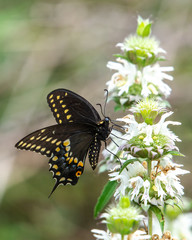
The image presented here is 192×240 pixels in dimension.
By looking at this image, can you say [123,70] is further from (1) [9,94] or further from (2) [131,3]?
(2) [131,3]

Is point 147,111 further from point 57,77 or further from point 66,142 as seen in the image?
point 57,77

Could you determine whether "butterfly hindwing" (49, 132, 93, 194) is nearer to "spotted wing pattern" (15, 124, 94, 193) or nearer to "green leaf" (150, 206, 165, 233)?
"spotted wing pattern" (15, 124, 94, 193)

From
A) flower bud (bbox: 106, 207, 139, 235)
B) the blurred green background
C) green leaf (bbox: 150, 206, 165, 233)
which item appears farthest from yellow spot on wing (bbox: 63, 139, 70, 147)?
the blurred green background

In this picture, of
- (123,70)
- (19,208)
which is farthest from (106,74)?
(123,70)

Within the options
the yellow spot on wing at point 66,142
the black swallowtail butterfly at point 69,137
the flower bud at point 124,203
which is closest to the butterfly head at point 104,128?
the black swallowtail butterfly at point 69,137

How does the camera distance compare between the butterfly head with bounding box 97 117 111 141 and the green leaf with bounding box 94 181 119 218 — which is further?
the butterfly head with bounding box 97 117 111 141

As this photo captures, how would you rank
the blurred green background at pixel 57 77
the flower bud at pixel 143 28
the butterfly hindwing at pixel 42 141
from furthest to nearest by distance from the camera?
the blurred green background at pixel 57 77 < the butterfly hindwing at pixel 42 141 < the flower bud at pixel 143 28

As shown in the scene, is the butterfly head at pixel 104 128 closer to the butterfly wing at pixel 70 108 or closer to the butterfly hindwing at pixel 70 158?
the butterfly wing at pixel 70 108
